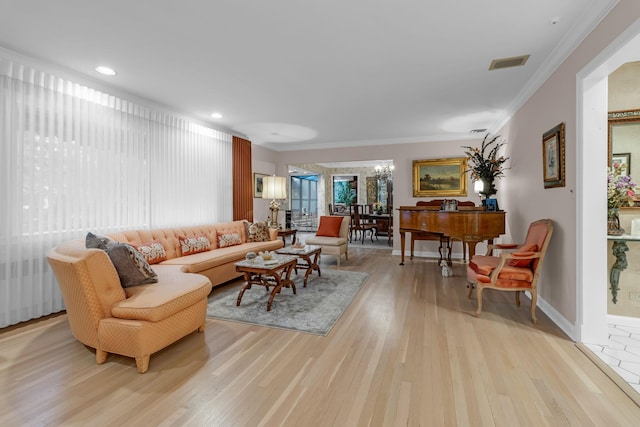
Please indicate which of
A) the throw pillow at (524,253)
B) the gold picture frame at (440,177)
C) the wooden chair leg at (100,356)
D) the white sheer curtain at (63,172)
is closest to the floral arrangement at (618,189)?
the throw pillow at (524,253)

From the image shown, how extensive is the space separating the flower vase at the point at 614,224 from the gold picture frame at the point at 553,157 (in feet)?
1.63

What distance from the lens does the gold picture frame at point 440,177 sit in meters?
6.27

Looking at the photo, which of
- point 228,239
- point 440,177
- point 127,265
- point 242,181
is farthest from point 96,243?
point 440,177

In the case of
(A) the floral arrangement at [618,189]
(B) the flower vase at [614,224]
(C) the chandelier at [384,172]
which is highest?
(C) the chandelier at [384,172]

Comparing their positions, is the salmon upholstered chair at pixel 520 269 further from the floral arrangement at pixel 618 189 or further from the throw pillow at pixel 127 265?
the throw pillow at pixel 127 265

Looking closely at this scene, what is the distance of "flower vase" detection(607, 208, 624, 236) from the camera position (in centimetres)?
277

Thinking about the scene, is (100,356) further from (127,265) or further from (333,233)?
(333,233)

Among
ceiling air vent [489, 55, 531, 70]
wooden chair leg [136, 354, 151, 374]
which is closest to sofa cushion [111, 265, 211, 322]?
wooden chair leg [136, 354, 151, 374]

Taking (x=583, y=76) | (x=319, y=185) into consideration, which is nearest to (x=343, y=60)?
(x=583, y=76)

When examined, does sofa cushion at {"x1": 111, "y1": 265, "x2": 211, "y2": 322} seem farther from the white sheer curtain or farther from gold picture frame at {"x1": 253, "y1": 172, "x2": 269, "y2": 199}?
gold picture frame at {"x1": 253, "y1": 172, "x2": 269, "y2": 199}

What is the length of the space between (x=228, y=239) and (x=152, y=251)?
53.9 inches

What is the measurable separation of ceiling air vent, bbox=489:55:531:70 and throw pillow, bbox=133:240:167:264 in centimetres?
449

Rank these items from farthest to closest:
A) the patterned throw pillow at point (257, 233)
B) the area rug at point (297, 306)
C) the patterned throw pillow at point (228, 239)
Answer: the patterned throw pillow at point (257, 233) → the patterned throw pillow at point (228, 239) → the area rug at point (297, 306)

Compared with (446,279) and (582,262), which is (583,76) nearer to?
(582,262)
